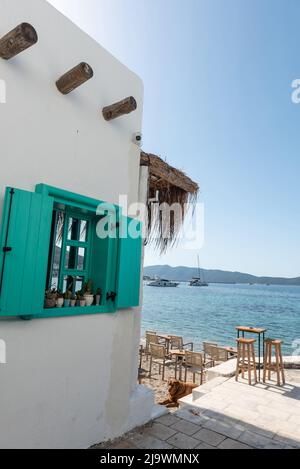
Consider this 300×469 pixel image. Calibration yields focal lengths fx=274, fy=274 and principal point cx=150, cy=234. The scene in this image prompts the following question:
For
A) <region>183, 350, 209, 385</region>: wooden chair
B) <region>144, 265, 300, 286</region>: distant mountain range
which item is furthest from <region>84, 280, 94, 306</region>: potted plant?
<region>144, 265, 300, 286</region>: distant mountain range

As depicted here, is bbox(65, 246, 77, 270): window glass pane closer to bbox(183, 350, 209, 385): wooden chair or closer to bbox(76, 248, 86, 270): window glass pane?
bbox(76, 248, 86, 270): window glass pane

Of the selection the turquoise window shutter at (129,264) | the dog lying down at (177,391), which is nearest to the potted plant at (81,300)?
the turquoise window shutter at (129,264)

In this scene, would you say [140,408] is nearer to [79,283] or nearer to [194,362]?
[79,283]

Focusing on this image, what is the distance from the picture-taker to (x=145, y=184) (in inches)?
134

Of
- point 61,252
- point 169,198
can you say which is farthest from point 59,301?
point 169,198

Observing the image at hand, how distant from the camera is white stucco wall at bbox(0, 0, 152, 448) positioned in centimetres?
201

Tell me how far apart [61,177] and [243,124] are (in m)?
5.42

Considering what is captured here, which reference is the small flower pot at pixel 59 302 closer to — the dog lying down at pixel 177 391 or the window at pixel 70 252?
the window at pixel 70 252

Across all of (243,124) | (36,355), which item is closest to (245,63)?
(243,124)

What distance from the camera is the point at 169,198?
411 centimetres

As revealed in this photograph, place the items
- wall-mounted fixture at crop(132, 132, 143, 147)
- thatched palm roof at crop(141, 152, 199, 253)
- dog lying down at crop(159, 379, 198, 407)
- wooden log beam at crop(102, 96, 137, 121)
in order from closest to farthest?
1. wooden log beam at crop(102, 96, 137, 121)
2. wall-mounted fixture at crop(132, 132, 143, 147)
3. thatched palm roof at crop(141, 152, 199, 253)
4. dog lying down at crop(159, 379, 198, 407)

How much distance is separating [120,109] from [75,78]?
574mm

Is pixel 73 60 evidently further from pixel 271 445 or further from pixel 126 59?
pixel 271 445

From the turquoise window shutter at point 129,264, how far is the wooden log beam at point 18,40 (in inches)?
62.9
